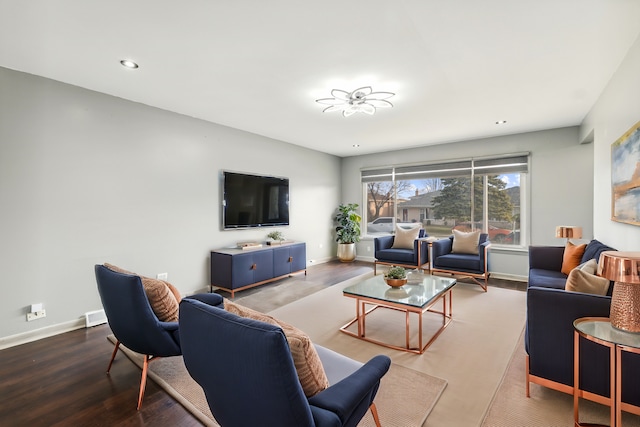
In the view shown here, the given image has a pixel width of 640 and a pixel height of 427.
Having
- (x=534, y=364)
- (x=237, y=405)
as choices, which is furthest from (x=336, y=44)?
(x=534, y=364)

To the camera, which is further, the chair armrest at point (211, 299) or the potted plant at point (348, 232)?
the potted plant at point (348, 232)

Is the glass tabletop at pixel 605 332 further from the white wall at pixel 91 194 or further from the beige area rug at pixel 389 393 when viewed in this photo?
the white wall at pixel 91 194

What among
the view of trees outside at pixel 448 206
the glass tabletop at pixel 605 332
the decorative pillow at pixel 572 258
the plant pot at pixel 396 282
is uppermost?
the view of trees outside at pixel 448 206

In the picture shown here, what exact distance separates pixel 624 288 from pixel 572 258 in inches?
91.5

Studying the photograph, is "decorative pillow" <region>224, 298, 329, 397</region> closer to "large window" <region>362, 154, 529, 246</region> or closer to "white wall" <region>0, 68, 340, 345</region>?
"white wall" <region>0, 68, 340, 345</region>

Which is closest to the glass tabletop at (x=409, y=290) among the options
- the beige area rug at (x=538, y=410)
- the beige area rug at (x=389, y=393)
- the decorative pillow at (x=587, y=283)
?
the beige area rug at (x=389, y=393)

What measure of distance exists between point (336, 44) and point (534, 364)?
2.70 metres

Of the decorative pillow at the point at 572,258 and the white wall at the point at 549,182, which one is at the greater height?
the white wall at the point at 549,182

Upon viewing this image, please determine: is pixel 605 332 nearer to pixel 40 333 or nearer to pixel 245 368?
pixel 245 368

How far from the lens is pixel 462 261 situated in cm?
457

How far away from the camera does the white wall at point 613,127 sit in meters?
2.35

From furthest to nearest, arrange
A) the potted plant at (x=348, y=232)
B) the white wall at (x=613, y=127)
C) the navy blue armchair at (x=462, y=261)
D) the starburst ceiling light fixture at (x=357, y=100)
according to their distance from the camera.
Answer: the potted plant at (x=348, y=232), the navy blue armchair at (x=462, y=261), the starburst ceiling light fixture at (x=357, y=100), the white wall at (x=613, y=127)

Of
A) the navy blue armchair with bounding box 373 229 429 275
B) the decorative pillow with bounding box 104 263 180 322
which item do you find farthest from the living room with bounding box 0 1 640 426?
the decorative pillow with bounding box 104 263 180 322

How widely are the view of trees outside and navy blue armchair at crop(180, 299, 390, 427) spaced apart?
4967 millimetres
